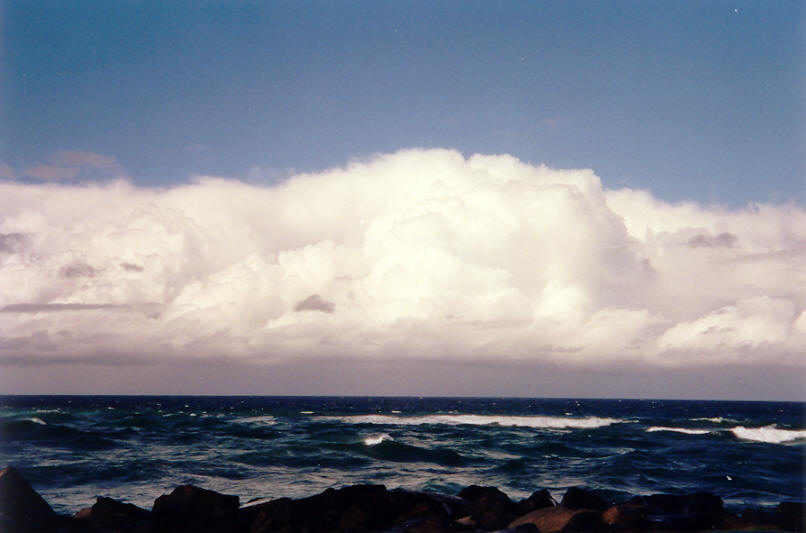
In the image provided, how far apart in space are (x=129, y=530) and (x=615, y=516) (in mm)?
8593

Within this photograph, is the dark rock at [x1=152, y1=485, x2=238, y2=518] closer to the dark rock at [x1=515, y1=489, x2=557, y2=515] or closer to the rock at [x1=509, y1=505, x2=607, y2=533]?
the rock at [x1=509, y1=505, x2=607, y2=533]

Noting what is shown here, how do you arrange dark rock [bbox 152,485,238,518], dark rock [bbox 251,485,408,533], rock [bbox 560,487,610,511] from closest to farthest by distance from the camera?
1. dark rock [bbox 251,485,408,533]
2. dark rock [bbox 152,485,238,518]
3. rock [bbox 560,487,610,511]

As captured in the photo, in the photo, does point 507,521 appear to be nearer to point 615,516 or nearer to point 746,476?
point 615,516

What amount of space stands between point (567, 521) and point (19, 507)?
9.51 metres

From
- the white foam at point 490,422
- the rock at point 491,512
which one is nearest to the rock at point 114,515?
the rock at point 491,512

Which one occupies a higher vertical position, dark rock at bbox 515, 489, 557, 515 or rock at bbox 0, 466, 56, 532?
rock at bbox 0, 466, 56, 532

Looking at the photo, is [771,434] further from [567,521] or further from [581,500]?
[567,521]

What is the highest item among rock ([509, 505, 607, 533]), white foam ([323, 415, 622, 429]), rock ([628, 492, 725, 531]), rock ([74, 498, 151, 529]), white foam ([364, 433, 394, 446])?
rock ([509, 505, 607, 533])

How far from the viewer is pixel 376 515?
11797 millimetres

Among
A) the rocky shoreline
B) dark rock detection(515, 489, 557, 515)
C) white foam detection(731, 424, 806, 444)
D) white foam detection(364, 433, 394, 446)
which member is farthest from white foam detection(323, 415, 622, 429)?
the rocky shoreline

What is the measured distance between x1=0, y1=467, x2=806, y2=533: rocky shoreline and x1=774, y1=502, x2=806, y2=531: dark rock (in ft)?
0.05

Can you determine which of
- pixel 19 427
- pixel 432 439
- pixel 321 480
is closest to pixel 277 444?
pixel 432 439

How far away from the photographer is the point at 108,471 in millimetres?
19938

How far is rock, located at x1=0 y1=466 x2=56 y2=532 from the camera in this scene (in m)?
10.4
